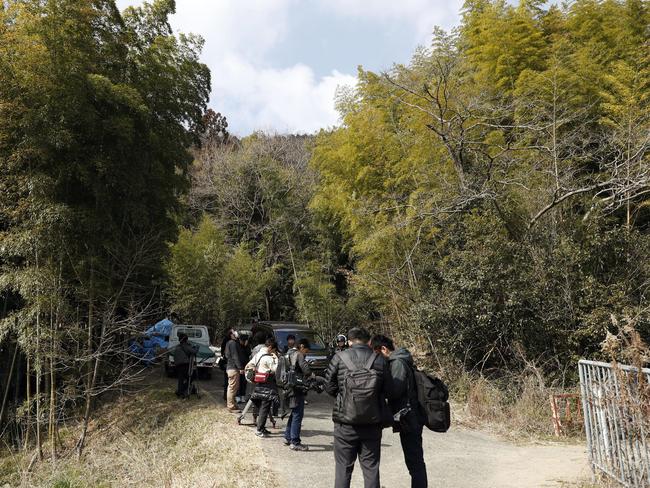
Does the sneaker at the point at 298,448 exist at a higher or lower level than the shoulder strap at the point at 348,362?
lower

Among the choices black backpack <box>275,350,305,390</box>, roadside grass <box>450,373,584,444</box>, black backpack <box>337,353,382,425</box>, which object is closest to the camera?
black backpack <box>337,353,382,425</box>

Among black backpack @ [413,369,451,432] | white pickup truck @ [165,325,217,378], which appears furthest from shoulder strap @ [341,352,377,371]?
white pickup truck @ [165,325,217,378]

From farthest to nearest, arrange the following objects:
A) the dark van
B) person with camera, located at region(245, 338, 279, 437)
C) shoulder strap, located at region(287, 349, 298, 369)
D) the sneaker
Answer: the dark van → person with camera, located at region(245, 338, 279, 437) → the sneaker → shoulder strap, located at region(287, 349, 298, 369)

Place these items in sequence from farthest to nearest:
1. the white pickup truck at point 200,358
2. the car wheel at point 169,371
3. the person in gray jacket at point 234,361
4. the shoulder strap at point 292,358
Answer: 1. the car wheel at point 169,371
2. the white pickup truck at point 200,358
3. the person in gray jacket at point 234,361
4. the shoulder strap at point 292,358

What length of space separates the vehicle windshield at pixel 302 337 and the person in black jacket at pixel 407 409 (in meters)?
7.03

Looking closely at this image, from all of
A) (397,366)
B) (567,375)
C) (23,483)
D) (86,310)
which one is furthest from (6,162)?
(567,375)

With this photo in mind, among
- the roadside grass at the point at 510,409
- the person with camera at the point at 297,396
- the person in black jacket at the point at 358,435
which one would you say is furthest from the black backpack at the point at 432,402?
the roadside grass at the point at 510,409

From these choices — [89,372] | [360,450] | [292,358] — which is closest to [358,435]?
[360,450]

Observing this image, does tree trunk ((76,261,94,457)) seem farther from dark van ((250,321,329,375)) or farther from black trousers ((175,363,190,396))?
dark van ((250,321,329,375))

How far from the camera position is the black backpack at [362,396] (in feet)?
12.0

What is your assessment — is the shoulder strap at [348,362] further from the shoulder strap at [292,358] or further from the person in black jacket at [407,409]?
the shoulder strap at [292,358]

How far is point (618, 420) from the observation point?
4.18 metres

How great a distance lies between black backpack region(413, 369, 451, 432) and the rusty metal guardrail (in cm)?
141

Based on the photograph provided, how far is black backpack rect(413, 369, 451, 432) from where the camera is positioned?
4.07 metres
